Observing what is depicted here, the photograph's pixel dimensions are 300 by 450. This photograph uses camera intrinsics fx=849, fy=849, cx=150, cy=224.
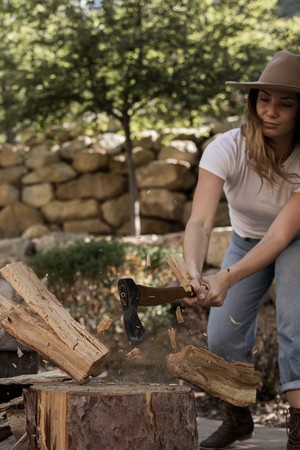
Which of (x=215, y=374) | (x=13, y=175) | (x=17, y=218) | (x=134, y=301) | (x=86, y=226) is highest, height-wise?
(x=134, y=301)

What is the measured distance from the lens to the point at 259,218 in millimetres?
4008

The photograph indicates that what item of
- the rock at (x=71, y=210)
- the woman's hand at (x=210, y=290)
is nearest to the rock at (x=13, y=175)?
the rock at (x=71, y=210)

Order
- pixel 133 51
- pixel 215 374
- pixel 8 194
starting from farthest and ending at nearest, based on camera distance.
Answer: pixel 8 194 → pixel 133 51 → pixel 215 374

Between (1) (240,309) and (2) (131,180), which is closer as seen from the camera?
(1) (240,309)

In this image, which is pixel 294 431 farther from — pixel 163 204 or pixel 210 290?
pixel 163 204

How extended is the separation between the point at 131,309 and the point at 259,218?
1.04 m

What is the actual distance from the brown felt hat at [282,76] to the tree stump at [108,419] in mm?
1387

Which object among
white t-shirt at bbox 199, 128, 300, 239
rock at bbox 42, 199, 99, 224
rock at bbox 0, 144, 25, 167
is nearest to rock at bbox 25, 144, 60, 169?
rock at bbox 0, 144, 25, 167

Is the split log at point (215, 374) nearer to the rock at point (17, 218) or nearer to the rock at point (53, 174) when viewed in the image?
the rock at point (53, 174)

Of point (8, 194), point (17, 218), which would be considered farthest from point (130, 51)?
point (17, 218)

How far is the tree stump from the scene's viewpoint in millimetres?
3047

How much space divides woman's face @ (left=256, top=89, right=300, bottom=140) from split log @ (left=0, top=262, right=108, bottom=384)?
123 centimetres

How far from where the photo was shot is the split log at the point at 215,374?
3428mm

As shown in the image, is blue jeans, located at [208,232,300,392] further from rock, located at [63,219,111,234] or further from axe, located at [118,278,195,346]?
rock, located at [63,219,111,234]
